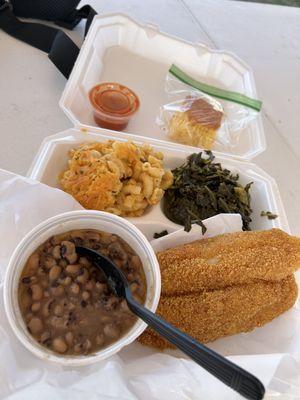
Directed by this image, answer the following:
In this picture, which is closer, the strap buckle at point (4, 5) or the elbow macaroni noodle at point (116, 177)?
the elbow macaroni noodle at point (116, 177)

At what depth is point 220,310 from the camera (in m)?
1.04

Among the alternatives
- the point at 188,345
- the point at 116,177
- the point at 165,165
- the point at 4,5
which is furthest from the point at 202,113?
the point at 188,345

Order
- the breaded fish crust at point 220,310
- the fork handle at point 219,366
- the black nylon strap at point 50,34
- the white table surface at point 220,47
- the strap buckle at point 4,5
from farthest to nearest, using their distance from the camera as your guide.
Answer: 1. the strap buckle at point 4,5
2. the black nylon strap at point 50,34
3. the white table surface at point 220,47
4. the breaded fish crust at point 220,310
5. the fork handle at point 219,366

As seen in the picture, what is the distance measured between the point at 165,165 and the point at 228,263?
49 centimetres

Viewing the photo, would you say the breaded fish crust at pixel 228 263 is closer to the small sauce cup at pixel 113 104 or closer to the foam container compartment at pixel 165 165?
the foam container compartment at pixel 165 165

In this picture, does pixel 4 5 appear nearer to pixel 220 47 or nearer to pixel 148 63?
pixel 148 63

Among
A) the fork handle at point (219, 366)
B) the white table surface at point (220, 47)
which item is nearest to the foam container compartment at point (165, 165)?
the white table surface at point (220, 47)

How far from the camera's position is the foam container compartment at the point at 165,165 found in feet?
4.21

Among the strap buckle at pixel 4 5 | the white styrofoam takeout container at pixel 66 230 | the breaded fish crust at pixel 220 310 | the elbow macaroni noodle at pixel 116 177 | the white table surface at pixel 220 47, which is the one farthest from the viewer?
the strap buckle at pixel 4 5

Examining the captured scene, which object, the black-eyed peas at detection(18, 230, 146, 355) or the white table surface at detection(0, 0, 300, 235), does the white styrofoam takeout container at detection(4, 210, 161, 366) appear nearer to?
the black-eyed peas at detection(18, 230, 146, 355)

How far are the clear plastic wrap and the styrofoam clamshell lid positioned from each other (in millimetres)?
36

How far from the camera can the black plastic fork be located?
622mm

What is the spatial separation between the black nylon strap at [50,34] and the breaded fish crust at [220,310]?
107 cm

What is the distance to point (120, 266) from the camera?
3.03ft
